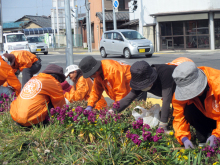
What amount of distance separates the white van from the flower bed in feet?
63.7

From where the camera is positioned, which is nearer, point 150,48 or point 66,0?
point 66,0

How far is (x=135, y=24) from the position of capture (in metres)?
28.3

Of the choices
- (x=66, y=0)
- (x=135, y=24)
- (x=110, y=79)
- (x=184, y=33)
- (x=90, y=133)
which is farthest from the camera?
(x=135, y=24)

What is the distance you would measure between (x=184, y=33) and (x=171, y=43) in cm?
129

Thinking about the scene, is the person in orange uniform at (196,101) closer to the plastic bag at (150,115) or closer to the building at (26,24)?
the plastic bag at (150,115)

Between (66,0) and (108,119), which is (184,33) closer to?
(66,0)

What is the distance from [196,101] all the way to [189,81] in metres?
0.47

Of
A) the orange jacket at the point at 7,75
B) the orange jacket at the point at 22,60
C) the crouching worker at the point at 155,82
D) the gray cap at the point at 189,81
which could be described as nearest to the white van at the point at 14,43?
the orange jacket at the point at 22,60

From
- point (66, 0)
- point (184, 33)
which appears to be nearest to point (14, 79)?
point (66, 0)

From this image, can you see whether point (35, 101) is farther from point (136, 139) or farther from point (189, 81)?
point (189, 81)

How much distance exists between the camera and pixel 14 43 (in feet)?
72.6

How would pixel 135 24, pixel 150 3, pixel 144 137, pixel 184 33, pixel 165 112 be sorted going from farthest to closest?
pixel 135 24
pixel 150 3
pixel 184 33
pixel 165 112
pixel 144 137

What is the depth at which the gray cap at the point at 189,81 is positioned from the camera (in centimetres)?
261

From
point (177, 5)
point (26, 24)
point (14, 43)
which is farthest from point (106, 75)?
point (26, 24)
